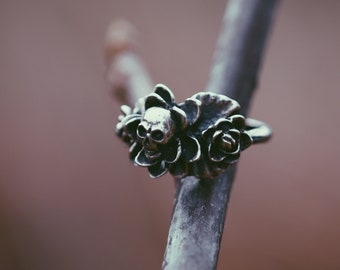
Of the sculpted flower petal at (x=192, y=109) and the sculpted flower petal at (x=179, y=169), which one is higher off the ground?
the sculpted flower petal at (x=192, y=109)

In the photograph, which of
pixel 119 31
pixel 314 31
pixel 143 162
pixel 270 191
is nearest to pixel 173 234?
pixel 143 162

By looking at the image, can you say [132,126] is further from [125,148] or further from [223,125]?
[125,148]

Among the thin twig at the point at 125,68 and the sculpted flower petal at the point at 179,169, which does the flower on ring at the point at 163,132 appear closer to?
the sculpted flower petal at the point at 179,169

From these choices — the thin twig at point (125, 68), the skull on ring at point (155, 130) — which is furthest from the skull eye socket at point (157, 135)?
the thin twig at point (125, 68)

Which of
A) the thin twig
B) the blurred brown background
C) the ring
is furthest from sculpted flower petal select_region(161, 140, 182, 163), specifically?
the blurred brown background

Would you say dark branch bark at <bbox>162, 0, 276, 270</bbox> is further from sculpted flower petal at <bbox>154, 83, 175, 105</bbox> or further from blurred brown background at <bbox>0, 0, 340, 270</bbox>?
blurred brown background at <bbox>0, 0, 340, 270</bbox>

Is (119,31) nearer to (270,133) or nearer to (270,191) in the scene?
(270,133)

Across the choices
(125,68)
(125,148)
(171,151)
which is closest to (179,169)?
(171,151)

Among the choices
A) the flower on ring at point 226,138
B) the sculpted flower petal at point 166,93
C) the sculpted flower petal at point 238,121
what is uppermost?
the sculpted flower petal at point 166,93
